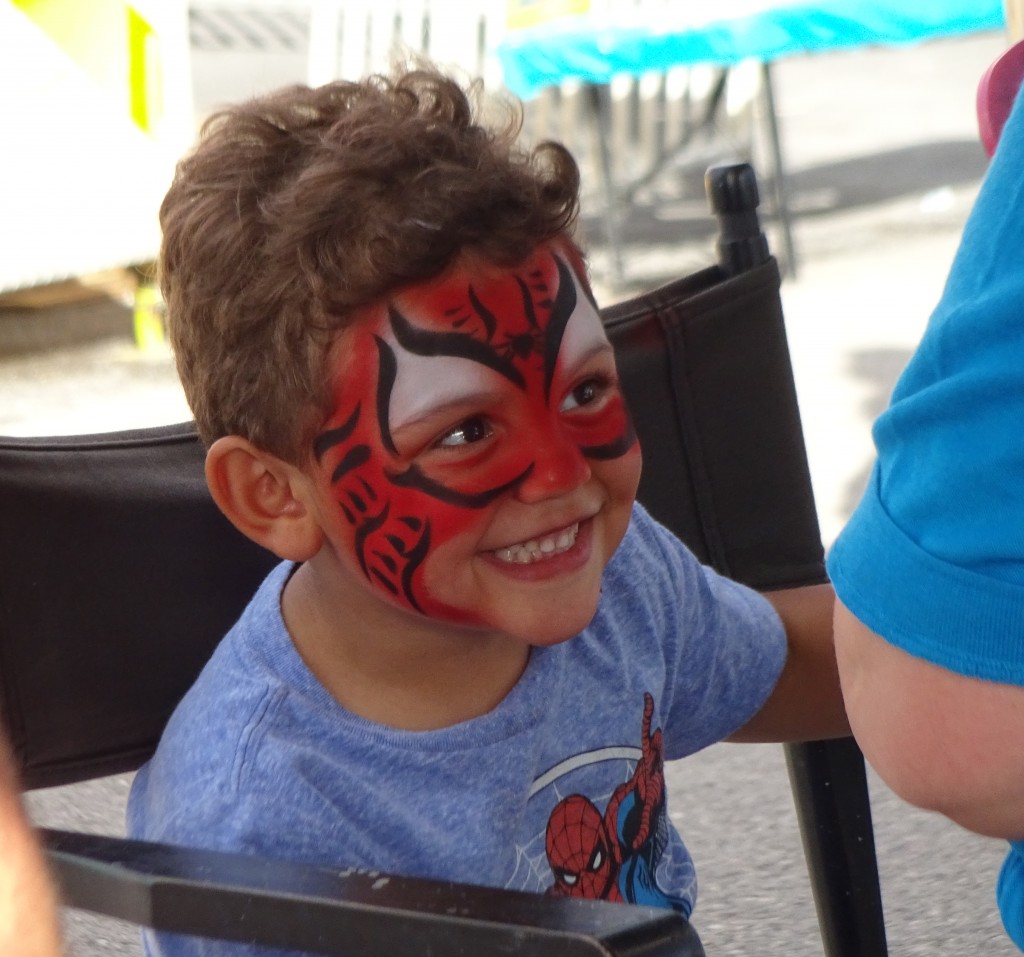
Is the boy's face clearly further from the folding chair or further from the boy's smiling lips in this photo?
the folding chair

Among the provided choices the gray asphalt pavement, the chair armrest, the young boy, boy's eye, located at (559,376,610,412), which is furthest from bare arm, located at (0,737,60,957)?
the gray asphalt pavement

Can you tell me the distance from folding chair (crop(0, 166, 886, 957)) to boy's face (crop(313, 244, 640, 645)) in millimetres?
269

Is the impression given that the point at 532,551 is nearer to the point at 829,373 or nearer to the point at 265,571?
the point at 265,571

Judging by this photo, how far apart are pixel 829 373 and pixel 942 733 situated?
4.02 m

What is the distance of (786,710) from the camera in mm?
1509

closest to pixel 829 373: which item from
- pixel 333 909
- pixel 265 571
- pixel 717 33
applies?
pixel 717 33

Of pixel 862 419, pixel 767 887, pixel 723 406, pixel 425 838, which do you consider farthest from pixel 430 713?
pixel 862 419

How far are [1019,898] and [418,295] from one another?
56cm

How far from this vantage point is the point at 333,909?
943 millimetres

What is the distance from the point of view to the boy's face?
117cm

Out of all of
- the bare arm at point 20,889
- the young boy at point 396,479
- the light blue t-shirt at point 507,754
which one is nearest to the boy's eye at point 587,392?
the young boy at point 396,479

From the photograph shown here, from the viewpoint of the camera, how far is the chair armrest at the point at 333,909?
87 cm

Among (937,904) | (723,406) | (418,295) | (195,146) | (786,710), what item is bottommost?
(937,904)

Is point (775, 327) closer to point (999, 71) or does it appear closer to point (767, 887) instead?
point (999, 71)
